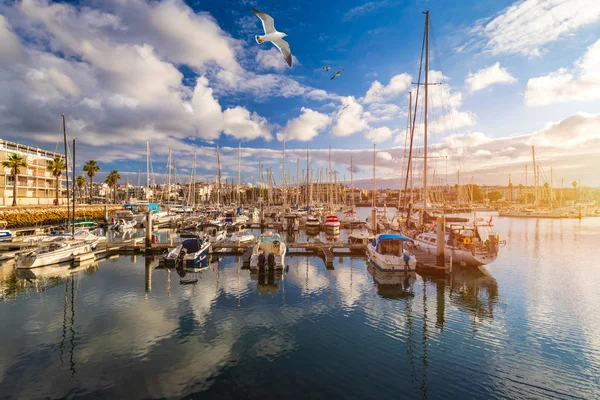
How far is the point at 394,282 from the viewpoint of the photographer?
81.8ft

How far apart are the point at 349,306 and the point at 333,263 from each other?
1321 centimetres

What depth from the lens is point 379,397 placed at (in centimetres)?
1036

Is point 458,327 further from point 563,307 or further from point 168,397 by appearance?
point 168,397

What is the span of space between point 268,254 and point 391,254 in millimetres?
11540

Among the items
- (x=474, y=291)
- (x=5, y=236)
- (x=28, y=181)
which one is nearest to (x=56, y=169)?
(x=28, y=181)

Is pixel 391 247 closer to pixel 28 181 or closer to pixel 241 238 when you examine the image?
pixel 241 238

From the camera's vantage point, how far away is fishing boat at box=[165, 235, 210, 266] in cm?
2871

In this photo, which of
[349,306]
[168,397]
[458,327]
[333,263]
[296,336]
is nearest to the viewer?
[168,397]

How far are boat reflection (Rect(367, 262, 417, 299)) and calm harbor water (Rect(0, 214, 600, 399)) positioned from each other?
8.6 inches

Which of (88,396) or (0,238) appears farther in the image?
(0,238)

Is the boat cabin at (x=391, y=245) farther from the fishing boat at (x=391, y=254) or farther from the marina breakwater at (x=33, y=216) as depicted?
the marina breakwater at (x=33, y=216)

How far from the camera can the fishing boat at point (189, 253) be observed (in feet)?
94.2

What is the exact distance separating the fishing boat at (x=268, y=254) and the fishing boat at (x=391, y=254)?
8974mm

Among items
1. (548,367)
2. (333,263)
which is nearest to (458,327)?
(548,367)
